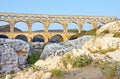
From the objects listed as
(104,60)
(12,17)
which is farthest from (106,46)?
(12,17)

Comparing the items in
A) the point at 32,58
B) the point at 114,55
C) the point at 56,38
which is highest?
the point at 114,55

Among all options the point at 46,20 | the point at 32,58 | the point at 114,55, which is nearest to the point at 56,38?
the point at 46,20

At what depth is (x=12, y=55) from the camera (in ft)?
91.5

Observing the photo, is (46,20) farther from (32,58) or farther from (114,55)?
(114,55)

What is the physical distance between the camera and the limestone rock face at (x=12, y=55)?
27.2 m

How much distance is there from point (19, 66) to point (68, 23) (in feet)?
181

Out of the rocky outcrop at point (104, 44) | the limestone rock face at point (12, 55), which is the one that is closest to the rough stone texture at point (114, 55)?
the rocky outcrop at point (104, 44)

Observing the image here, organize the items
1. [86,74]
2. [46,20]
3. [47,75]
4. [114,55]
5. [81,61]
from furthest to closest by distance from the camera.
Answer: [46,20], [114,55], [81,61], [86,74], [47,75]

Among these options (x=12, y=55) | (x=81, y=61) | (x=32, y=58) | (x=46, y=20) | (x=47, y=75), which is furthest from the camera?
(x=46, y=20)

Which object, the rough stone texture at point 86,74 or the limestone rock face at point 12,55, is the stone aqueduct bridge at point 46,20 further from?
the rough stone texture at point 86,74

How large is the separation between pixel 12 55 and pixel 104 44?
14.1 meters

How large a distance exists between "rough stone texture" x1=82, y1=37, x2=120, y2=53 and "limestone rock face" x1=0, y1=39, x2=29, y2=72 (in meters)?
12.2

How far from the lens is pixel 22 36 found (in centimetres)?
8125

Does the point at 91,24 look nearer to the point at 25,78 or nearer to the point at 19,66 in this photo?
the point at 19,66
